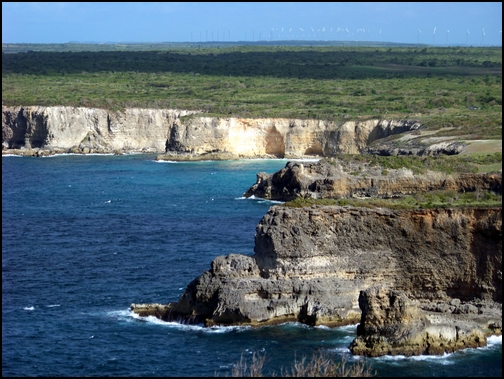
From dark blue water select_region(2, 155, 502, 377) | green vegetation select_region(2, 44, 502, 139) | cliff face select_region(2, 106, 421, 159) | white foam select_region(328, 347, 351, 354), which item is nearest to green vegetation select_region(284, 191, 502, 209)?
dark blue water select_region(2, 155, 502, 377)

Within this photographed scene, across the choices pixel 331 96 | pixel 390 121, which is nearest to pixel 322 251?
pixel 390 121

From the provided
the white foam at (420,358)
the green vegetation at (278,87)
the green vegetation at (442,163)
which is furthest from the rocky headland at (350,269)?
the green vegetation at (278,87)

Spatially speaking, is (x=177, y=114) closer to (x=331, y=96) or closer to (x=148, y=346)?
(x=331, y=96)

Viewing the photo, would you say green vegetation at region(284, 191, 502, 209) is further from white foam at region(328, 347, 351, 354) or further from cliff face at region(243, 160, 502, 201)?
white foam at region(328, 347, 351, 354)

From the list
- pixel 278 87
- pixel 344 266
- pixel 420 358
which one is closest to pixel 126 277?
pixel 344 266

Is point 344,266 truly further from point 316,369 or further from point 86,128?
point 86,128

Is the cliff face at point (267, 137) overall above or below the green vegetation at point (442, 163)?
below

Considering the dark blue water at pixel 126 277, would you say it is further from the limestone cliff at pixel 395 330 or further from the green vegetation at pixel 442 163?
the green vegetation at pixel 442 163
